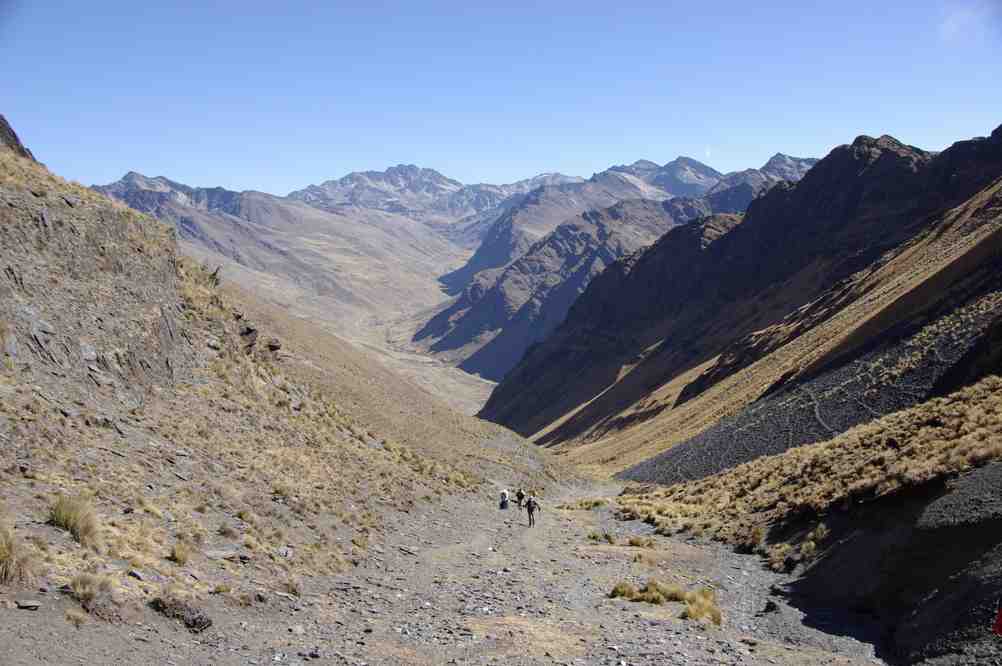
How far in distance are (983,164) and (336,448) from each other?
4666 inches

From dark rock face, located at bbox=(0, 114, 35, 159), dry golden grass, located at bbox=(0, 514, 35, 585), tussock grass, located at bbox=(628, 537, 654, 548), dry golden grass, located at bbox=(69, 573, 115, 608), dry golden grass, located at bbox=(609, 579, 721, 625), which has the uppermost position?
dark rock face, located at bbox=(0, 114, 35, 159)

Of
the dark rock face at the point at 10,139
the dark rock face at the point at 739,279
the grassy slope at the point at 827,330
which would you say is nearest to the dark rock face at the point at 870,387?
the grassy slope at the point at 827,330

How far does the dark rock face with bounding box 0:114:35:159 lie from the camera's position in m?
33.8

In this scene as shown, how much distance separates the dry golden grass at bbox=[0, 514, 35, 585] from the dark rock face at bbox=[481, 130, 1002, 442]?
8308 cm

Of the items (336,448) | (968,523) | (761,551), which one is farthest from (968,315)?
(336,448)

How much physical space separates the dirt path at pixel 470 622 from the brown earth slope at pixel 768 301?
81.4 feet

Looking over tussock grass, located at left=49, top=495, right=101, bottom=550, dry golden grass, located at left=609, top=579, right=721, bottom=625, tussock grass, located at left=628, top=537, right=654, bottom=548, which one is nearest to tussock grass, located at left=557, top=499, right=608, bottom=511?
tussock grass, located at left=628, top=537, right=654, bottom=548

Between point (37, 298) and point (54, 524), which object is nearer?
point (54, 524)

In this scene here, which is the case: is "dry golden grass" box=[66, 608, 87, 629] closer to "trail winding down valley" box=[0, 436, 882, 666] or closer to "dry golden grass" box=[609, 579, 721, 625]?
"trail winding down valley" box=[0, 436, 882, 666]

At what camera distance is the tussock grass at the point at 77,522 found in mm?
13656

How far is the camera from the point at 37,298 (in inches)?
875

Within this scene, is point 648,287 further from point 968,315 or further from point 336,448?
point 336,448

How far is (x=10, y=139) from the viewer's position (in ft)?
113

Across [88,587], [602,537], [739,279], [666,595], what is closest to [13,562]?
[88,587]
